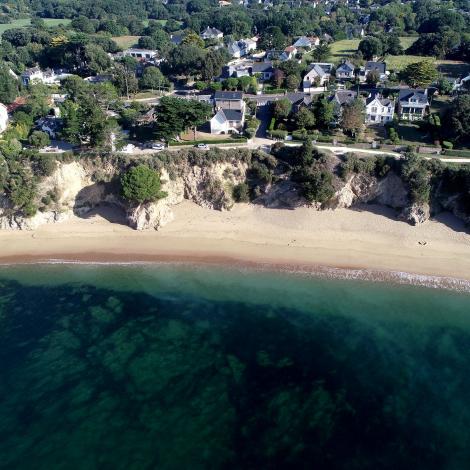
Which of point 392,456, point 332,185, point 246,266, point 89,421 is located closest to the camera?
point 392,456

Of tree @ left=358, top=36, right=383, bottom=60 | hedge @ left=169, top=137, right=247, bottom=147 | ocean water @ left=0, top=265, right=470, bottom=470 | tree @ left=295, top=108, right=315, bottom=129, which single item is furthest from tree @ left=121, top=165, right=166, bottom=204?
tree @ left=358, top=36, right=383, bottom=60

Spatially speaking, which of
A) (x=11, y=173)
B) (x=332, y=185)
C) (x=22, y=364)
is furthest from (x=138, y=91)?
(x=22, y=364)

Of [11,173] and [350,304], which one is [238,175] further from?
[11,173]

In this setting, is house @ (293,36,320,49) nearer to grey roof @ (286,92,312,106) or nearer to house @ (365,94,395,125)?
grey roof @ (286,92,312,106)

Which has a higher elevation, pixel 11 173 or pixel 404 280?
pixel 11 173

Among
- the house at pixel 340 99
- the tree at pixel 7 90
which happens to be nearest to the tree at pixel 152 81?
the tree at pixel 7 90

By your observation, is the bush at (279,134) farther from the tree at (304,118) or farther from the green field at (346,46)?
the green field at (346,46)

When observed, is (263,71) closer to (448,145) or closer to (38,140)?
(448,145)
